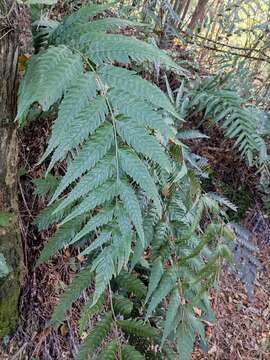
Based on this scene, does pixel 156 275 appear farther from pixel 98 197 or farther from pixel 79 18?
pixel 79 18

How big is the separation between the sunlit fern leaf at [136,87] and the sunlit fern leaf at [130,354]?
0.78m

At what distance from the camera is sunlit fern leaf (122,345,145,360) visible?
125 cm

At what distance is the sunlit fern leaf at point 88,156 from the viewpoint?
3.42ft

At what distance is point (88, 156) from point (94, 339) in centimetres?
66

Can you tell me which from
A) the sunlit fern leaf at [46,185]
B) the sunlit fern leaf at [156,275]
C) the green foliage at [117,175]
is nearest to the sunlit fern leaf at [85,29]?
the green foliage at [117,175]

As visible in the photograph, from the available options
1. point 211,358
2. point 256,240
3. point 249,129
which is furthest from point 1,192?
point 256,240

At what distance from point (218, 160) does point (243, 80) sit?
73cm

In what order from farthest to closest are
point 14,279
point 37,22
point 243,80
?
1. point 243,80
2. point 14,279
3. point 37,22

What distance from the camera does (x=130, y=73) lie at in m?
1.14

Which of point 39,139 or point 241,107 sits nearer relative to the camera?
point 39,139

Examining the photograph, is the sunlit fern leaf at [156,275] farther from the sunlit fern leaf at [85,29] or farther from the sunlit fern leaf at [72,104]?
the sunlit fern leaf at [85,29]

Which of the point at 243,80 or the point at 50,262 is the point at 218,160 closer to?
the point at 243,80

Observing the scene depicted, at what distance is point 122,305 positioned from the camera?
141 centimetres

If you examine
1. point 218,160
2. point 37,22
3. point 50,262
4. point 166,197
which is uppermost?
point 37,22
